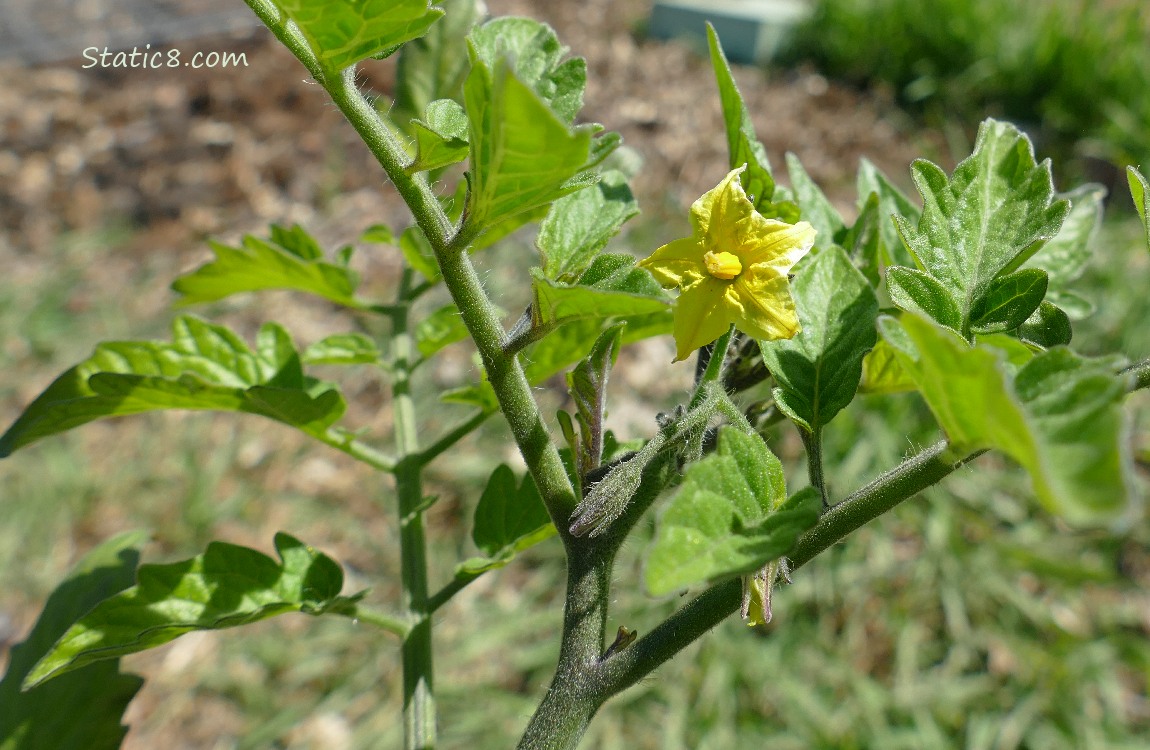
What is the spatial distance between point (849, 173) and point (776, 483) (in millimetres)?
5007

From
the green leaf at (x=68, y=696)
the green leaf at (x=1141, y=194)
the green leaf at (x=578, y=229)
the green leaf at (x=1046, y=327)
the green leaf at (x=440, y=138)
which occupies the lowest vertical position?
the green leaf at (x=1046, y=327)

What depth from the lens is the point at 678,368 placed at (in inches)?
150

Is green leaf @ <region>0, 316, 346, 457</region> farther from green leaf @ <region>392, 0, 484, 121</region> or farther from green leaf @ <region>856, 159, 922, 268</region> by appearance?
green leaf @ <region>856, 159, 922, 268</region>

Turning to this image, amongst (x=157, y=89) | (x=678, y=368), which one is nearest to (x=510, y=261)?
(x=678, y=368)

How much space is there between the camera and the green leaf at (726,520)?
0.43 meters

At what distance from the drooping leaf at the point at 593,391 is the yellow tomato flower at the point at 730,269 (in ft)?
0.16

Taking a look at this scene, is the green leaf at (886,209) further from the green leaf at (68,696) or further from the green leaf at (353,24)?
the green leaf at (68,696)

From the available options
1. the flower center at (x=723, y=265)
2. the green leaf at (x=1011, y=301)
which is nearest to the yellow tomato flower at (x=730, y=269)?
the flower center at (x=723, y=265)

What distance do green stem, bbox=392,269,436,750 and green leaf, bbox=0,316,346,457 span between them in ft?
0.27

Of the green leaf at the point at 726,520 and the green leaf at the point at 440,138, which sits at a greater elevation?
the green leaf at the point at 440,138

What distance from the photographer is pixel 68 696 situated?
878 millimetres

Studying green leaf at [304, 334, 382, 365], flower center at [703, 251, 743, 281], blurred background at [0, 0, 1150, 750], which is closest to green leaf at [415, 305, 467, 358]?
green leaf at [304, 334, 382, 365]

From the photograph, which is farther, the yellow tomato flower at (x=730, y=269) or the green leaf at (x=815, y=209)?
the green leaf at (x=815, y=209)

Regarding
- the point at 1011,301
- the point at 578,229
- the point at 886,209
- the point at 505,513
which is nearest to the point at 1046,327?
the point at 1011,301
